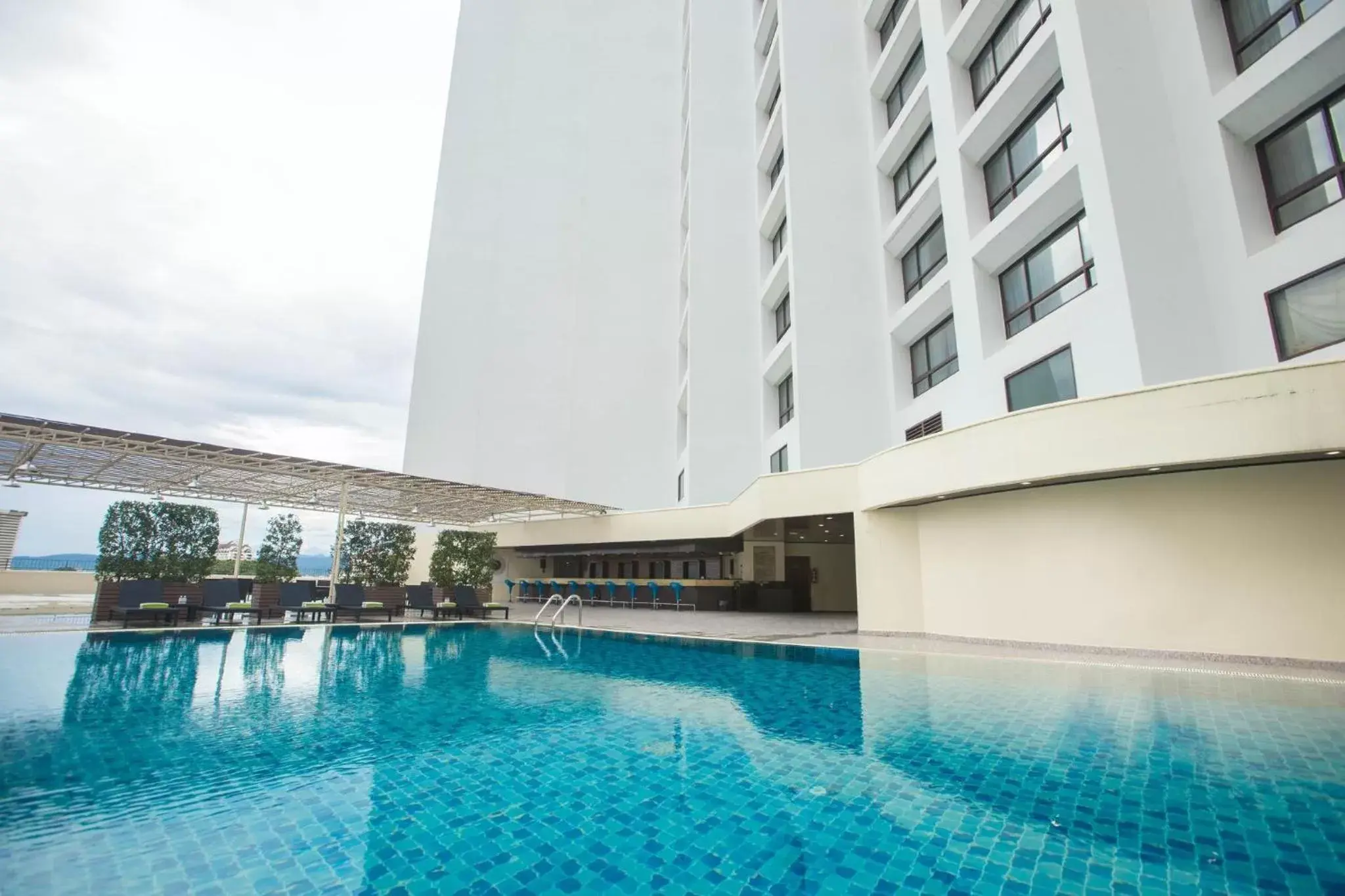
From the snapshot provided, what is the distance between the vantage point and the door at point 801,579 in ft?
63.8

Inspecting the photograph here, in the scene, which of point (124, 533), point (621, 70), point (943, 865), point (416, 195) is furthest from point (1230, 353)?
point (416, 195)

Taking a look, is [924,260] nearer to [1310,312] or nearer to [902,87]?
[902,87]

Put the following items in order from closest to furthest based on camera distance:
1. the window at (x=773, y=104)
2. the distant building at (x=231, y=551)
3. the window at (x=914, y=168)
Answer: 1. the window at (x=914, y=168)
2. the distant building at (x=231, y=551)
3. the window at (x=773, y=104)

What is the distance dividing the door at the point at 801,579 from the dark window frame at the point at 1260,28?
599 inches

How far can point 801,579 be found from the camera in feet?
64.7

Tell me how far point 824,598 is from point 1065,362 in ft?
39.2

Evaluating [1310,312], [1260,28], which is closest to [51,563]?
[1310,312]

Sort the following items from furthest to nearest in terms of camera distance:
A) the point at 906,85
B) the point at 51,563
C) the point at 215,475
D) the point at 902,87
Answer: the point at 51,563
the point at 902,87
the point at 906,85
the point at 215,475

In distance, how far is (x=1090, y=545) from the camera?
337 inches

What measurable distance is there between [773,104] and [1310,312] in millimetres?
18691

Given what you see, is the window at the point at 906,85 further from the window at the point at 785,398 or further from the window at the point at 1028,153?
the window at the point at 785,398

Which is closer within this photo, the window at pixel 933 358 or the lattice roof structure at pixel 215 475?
the lattice roof structure at pixel 215 475

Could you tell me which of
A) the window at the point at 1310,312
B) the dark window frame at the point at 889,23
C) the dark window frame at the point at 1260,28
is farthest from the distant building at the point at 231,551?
the dark window frame at the point at 1260,28

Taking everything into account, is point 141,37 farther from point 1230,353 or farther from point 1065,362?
point 1230,353
